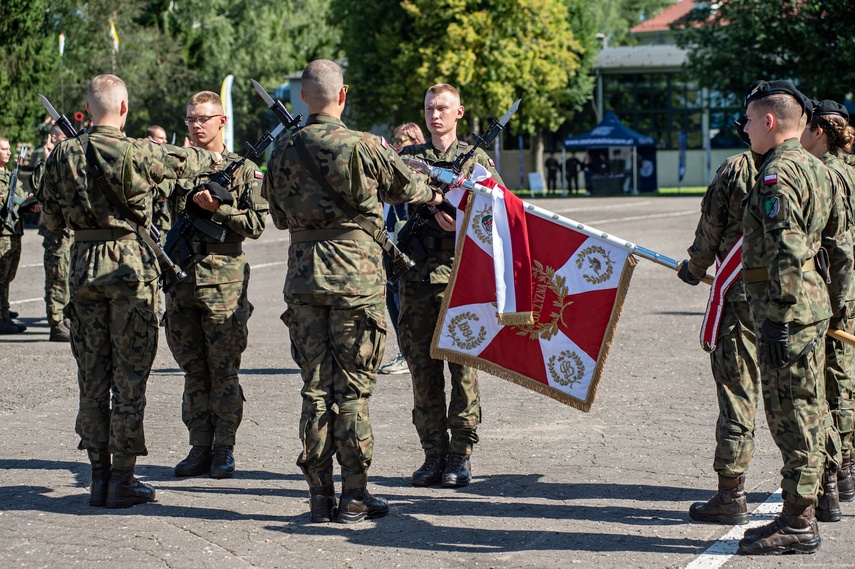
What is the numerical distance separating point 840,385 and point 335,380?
2739 mm

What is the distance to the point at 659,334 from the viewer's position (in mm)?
12422

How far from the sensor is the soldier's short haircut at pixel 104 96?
6348 mm

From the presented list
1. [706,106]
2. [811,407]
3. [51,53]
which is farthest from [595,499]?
[706,106]

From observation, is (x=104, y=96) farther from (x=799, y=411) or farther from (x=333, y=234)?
(x=799, y=411)

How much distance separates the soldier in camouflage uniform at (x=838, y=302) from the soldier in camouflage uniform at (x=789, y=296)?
0.31 metres

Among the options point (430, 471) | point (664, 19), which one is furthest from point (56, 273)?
point (664, 19)

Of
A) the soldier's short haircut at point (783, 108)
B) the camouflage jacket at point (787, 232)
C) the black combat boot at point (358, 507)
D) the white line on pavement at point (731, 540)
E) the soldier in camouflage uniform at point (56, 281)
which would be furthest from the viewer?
the soldier in camouflage uniform at point (56, 281)

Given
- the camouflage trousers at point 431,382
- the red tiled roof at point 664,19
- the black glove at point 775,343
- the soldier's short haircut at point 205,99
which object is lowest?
the camouflage trousers at point 431,382

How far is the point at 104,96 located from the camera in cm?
634

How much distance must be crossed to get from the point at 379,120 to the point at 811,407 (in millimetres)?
47517

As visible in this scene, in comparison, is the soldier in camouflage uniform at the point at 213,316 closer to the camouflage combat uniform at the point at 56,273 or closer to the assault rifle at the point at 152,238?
the assault rifle at the point at 152,238

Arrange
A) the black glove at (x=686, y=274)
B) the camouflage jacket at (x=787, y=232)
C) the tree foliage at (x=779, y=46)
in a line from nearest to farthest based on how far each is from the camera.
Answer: the camouflage jacket at (x=787, y=232), the black glove at (x=686, y=274), the tree foliage at (x=779, y=46)

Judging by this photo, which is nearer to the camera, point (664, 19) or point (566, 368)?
point (566, 368)

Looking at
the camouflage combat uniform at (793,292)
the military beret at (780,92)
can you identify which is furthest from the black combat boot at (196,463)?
the military beret at (780,92)
